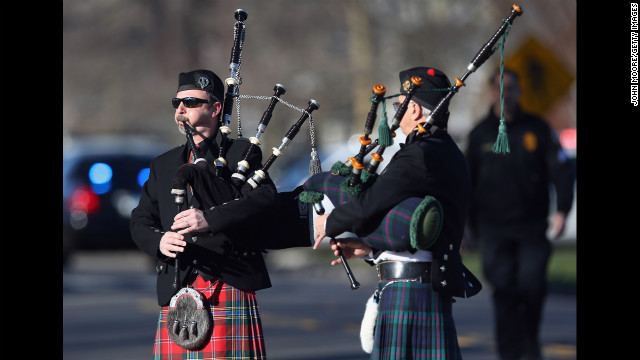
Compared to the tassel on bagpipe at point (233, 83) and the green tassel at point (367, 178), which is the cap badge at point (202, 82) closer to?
the tassel on bagpipe at point (233, 83)

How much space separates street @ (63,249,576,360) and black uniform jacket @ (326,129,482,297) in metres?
4.49

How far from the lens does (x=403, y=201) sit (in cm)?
592

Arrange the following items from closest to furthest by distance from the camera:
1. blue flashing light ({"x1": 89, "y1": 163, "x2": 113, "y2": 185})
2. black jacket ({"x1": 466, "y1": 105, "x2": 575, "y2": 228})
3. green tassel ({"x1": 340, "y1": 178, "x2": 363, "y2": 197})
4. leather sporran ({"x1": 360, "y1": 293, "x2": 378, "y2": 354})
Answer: green tassel ({"x1": 340, "y1": 178, "x2": 363, "y2": 197}), leather sporran ({"x1": 360, "y1": 293, "x2": 378, "y2": 354}), black jacket ({"x1": 466, "y1": 105, "x2": 575, "y2": 228}), blue flashing light ({"x1": 89, "y1": 163, "x2": 113, "y2": 185})

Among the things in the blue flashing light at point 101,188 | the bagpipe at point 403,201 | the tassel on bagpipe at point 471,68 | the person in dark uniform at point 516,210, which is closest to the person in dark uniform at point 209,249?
the bagpipe at point 403,201

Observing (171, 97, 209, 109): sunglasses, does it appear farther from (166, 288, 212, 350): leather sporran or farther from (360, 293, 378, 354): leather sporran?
(360, 293, 378, 354): leather sporran

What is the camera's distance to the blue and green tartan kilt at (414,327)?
238 inches

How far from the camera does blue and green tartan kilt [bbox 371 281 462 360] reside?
6047mm

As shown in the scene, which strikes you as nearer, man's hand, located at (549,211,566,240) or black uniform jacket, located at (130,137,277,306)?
black uniform jacket, located at (130,137,277,306)

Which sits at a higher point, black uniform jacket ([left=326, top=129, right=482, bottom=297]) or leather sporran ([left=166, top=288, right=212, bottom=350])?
black uniform jacket ([left=326, top=129, right=482, bottom=297])

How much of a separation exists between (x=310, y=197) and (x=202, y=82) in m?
0.76

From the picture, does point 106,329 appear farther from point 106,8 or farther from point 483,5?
point 106,8

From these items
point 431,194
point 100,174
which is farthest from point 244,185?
point 100,174

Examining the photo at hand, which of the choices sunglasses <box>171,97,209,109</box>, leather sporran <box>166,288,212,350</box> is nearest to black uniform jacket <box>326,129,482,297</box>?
leather sporran <box>166,288,212,350</box>

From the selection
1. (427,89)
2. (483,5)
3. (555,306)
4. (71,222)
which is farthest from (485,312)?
(483,5)
